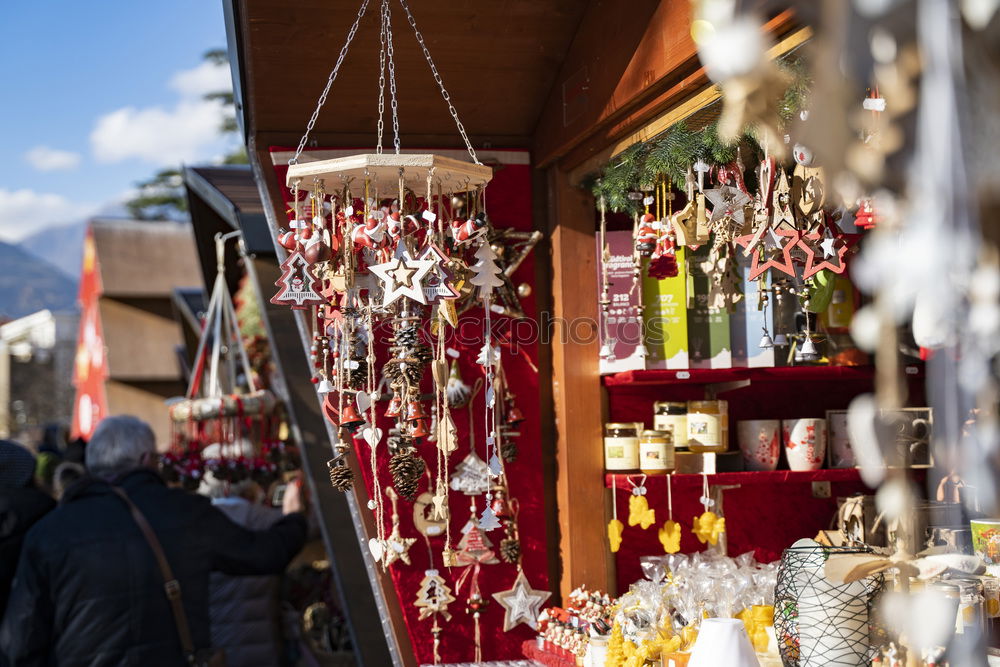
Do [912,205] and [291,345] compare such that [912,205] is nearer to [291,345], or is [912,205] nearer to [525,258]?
[525,258]

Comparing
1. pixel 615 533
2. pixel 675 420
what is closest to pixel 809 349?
pixel 675 420

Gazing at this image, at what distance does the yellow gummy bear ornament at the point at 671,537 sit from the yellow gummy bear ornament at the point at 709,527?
0.08m

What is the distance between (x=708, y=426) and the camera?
122 inches

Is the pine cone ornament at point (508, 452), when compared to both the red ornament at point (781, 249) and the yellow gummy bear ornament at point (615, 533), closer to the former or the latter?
the yellow gummy bear ornament at point (615, 533)

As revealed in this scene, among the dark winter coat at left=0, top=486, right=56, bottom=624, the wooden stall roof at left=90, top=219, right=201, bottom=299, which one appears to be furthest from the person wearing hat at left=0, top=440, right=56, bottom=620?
the wooden stall roof at left=90, top=219, right=201, bottom=299

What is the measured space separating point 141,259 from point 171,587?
7.79 m

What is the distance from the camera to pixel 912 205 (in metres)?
0.78

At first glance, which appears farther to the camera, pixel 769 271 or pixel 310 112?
pixel 310 112

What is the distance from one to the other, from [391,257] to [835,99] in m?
1.85

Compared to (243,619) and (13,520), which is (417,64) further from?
(243,619)

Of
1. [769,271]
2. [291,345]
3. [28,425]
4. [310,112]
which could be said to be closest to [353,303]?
[310,112]

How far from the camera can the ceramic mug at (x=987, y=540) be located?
2.54 metres

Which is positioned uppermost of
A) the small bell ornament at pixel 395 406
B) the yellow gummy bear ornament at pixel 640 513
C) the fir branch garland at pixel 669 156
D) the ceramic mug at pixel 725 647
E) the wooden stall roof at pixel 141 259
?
the wooden stall roof at pixel 141 259

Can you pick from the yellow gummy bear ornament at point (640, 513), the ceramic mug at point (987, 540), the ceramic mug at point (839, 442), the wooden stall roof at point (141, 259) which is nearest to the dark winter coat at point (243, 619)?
the yellow gummy bear ornament at point (640, 513)
